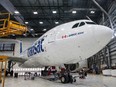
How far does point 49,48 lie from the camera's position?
357 inches

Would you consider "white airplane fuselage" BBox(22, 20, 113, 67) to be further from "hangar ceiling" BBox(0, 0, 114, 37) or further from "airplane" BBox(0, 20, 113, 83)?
"hangar ceiling" BBox(0, 0, 114, 37)

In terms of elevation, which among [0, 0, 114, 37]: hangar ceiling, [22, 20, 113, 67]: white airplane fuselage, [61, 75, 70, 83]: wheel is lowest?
[61, 75, 70, 83]: wheel

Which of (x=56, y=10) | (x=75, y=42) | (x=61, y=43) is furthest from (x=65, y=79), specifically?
(x=56, y=10)

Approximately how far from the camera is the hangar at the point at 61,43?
7.33 meters

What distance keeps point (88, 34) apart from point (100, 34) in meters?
0.53

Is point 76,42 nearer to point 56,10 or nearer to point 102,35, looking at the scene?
point 102,35

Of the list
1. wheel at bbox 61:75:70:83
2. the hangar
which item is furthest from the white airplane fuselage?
wheel at bbox 61:75:70:83

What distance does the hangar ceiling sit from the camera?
2014 centimetres

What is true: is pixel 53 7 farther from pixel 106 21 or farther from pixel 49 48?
pixel 49 48

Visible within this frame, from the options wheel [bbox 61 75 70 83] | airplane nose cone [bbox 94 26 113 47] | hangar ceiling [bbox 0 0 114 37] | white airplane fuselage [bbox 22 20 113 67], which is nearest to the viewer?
airplane nose cone [bbox 94 26 113 47]

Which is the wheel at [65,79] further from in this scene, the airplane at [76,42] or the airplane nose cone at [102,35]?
the airplane nose cone at [102,35]

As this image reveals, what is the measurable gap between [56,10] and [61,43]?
50.4 ft

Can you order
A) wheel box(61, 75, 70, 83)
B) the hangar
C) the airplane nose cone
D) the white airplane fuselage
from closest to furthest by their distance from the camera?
the airplane nose cone, the white airplane fuselage, the hangar, wheel box(61, 75, 70, 83)

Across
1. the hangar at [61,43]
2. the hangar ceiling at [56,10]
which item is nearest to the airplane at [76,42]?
the hangar at [61,43]
